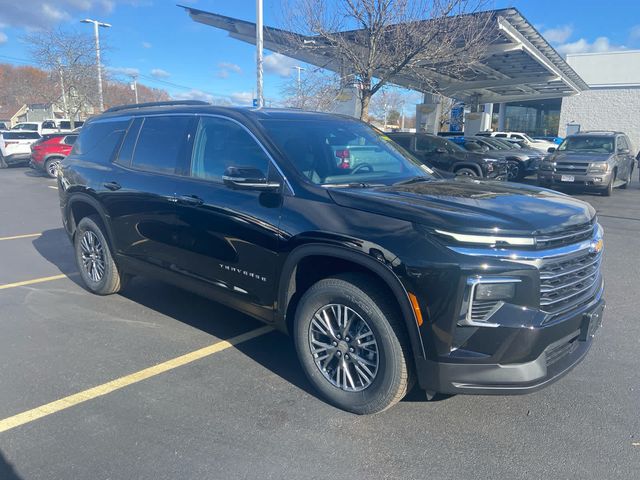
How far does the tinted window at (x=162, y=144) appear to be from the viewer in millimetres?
4281

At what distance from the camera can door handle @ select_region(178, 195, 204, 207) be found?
3.92 m

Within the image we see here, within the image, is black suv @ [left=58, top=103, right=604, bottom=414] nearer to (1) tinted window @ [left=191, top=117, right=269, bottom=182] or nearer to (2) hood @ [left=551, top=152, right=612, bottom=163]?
(1) tinted window @ [left=191, top=117, right=269, bottom=182]

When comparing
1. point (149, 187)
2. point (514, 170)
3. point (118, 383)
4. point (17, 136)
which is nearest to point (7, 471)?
point (118, 383)

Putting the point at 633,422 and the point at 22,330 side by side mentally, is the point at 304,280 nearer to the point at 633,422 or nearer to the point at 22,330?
the point at 633,422

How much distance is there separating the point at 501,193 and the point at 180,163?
2.55 m

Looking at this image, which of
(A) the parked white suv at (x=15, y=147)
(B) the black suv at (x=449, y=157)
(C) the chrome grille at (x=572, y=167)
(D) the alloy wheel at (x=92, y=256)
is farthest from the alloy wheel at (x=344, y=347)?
(A) the parked white suv at (x=15, y=147)

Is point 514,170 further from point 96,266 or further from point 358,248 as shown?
point 358,248

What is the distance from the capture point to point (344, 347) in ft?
10.5

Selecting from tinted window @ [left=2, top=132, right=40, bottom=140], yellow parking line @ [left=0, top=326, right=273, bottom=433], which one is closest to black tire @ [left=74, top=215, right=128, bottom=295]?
yellow parking line @ [left=0, top=326, right=273, bottom=433]

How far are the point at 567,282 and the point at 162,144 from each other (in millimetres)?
3414

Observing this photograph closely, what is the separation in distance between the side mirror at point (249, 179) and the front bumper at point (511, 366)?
151cm

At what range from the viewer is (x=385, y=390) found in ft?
9.81

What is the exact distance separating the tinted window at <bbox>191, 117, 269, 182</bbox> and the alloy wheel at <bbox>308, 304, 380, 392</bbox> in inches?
44.7

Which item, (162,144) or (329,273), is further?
(162,144)
